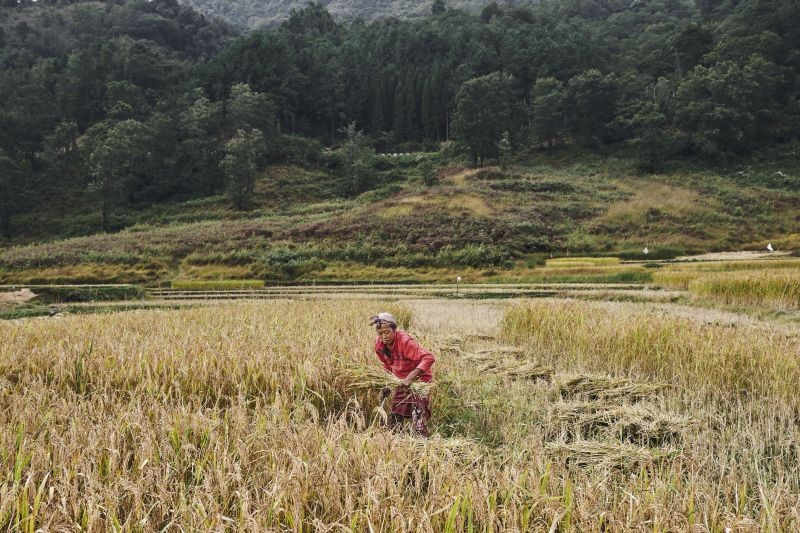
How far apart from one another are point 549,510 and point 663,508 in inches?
24.3

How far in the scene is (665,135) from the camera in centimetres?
6188

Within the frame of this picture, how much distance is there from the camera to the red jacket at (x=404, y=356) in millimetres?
5354

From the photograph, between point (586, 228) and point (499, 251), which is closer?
point (499, 251)

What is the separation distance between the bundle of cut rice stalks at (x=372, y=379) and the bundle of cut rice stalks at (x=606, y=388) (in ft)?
7.49

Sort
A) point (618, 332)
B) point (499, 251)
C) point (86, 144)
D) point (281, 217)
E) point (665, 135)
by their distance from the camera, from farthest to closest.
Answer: point (86, 144), point (665, 135), point (281, 217), point (499, 251), point (618, 332)

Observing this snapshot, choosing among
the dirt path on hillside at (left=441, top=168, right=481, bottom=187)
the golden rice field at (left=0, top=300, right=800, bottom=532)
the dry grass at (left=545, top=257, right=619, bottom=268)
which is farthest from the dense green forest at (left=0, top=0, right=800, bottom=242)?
the golden rice field at (left=0, top=300, right=800, bottom=532)

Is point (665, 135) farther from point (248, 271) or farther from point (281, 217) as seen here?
point (248, 271)

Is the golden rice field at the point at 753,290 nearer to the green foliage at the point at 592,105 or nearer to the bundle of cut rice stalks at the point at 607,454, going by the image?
the bundle of cut rice stalks at the point at 607,454

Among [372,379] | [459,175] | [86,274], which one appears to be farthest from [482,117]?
[372,379]

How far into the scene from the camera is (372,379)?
17.5 ft

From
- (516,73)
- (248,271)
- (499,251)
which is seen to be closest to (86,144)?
(248,271)

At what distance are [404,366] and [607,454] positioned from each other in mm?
2237

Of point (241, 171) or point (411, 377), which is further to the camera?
point (241, 171)

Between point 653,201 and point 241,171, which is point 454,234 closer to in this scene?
point 653,201
